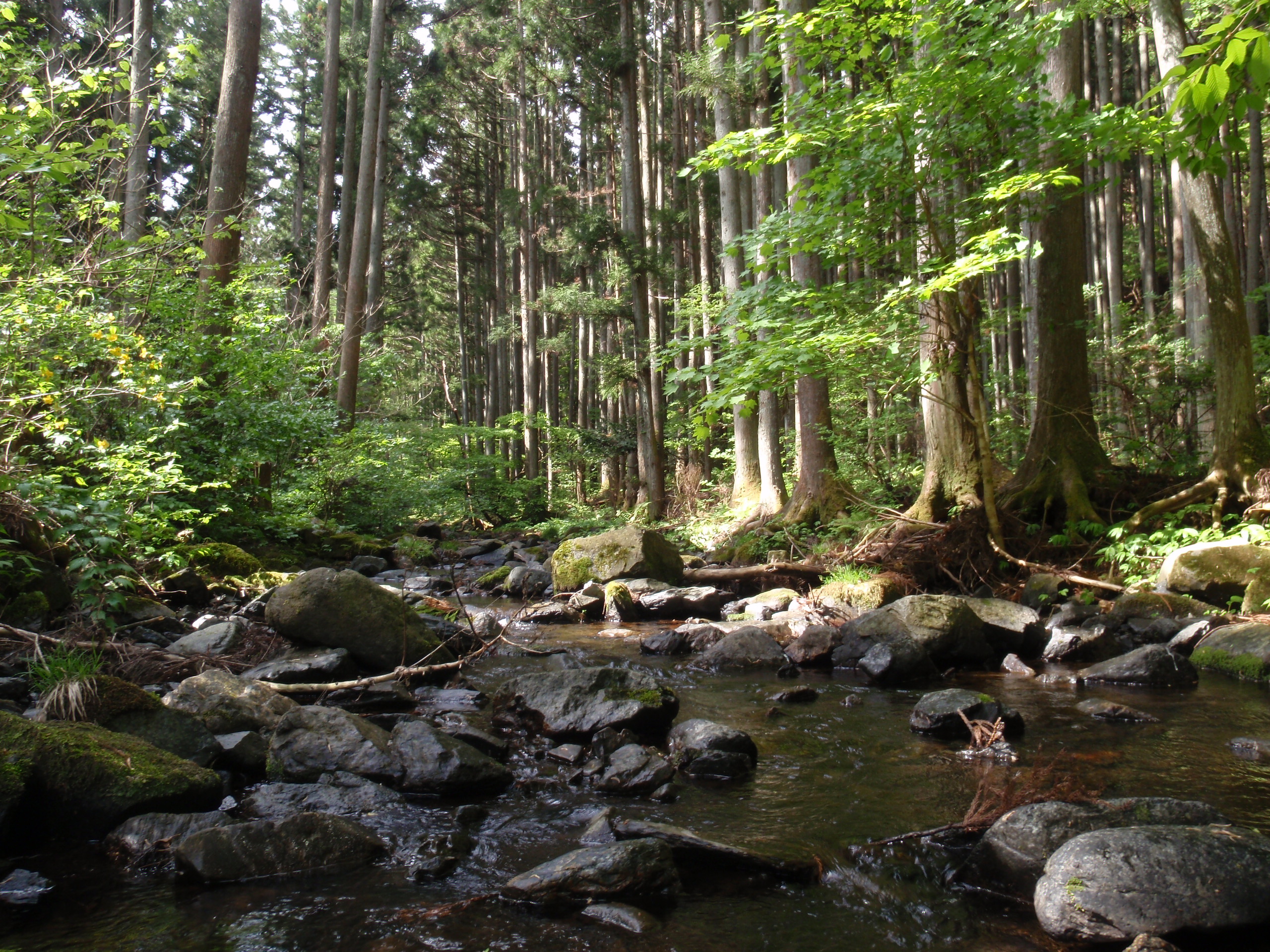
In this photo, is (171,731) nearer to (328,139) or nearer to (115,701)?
(115,701)

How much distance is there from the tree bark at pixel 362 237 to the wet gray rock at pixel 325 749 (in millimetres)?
12079

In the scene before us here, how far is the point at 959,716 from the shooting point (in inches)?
212

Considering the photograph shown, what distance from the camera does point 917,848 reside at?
375cm

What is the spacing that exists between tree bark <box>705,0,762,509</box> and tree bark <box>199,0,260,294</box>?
777 cm

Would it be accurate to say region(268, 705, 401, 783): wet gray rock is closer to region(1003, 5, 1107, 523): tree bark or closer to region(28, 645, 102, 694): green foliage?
region(28, 645, 102, 694): green foliage

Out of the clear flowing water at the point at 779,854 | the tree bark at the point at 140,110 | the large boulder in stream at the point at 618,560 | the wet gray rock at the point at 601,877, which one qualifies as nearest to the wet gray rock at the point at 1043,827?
the clear flowing water at the point at 779,854

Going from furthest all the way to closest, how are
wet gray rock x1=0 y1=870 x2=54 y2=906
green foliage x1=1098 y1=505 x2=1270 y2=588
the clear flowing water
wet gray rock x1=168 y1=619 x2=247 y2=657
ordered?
green foliage x1=1098 y1=505 x2=1270 y2=588 < wet gray rock x1=168 y1=619 x2=247 y2=657 < wet gray rock x1=0 y1=870 x2=54 y2=906 < the clear flowing water

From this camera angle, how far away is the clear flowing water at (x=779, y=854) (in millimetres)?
3045

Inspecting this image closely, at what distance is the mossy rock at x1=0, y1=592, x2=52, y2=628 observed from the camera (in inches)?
244

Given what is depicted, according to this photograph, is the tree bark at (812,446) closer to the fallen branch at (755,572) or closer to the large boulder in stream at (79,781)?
the fallen branch at (755,572)

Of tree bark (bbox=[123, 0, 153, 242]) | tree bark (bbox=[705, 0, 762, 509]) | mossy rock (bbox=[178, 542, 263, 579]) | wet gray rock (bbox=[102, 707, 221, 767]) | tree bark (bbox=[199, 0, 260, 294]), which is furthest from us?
tree bark (bbox=[705, 0, 762, 509])

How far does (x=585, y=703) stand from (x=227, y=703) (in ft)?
7.84

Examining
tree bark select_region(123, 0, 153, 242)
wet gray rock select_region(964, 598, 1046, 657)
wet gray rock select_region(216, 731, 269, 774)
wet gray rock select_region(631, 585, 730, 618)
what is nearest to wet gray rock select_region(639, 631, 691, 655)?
wet gray rock select_region(631, 585, 730, 618)

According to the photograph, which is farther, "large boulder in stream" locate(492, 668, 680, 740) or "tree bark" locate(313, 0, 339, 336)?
"tree bark" locate(313, 0, 339, 336)
